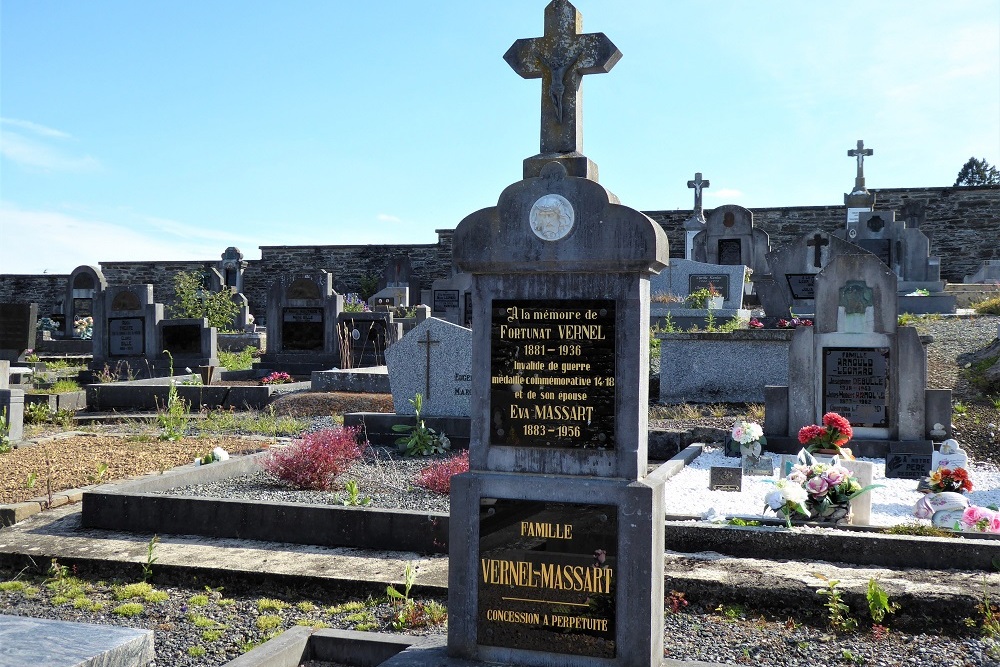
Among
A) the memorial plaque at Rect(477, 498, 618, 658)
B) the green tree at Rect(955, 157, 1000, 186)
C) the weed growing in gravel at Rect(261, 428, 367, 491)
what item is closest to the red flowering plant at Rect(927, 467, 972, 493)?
the memorial plaque at Rect(477, 498, 618, 658)

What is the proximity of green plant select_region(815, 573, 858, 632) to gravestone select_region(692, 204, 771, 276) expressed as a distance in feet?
59.2

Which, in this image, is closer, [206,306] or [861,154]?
[206,306]

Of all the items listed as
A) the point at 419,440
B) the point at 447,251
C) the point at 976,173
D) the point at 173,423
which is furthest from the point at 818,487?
the point at 976,173

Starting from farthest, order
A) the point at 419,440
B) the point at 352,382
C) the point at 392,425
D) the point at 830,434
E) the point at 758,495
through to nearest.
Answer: the point at 352,382 < the point at 392,425 < the point at 419,440 < the point at 830,434 < the point at 758,495

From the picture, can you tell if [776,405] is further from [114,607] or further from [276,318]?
[276,318]

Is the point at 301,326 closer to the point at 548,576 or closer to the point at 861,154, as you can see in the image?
the point at 548,576

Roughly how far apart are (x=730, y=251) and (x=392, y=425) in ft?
48.4

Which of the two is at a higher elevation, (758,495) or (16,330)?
(16,330)

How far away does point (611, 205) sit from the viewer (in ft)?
11.0

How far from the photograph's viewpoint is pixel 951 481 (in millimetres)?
5648

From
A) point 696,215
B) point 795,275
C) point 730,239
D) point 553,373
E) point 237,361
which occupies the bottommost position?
point 237,361

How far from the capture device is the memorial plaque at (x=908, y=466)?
6.83 metres

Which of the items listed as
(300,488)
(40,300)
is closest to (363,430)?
(300,488)

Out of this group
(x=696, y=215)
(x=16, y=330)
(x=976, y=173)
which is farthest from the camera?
(x=976, y=173)
